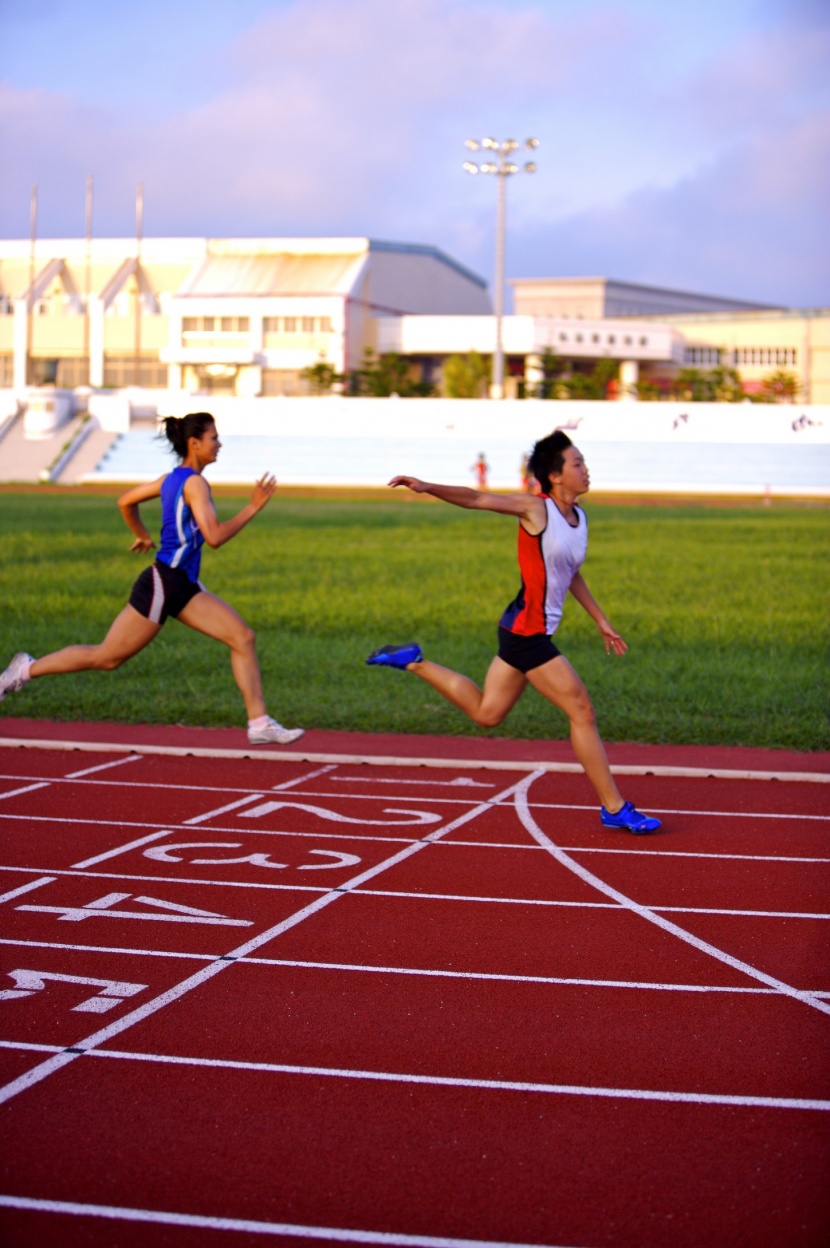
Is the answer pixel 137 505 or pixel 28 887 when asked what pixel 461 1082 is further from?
pixel 137 505

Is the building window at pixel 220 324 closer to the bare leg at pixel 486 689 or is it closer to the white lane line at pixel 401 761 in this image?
the white lane line at pixel 401 761

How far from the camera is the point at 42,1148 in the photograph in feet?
12.4

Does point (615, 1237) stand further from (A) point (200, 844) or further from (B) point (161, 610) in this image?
(B) point (161, 610)

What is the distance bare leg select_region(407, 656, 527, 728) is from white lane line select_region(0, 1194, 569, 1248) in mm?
4105

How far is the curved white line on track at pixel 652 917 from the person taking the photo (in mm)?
5031

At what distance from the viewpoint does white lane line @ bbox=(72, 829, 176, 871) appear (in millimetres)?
6586

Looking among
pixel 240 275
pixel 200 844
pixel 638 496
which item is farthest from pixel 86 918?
pixel 240 275

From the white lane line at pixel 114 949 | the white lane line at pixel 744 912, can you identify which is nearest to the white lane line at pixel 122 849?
the white lane line at pixel 114 949

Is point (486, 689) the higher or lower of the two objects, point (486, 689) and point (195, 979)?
the higher

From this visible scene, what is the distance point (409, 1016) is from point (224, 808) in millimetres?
3181

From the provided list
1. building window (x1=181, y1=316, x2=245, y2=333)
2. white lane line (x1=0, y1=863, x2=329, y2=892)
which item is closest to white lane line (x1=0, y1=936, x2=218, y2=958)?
white lane line (x1=0, y1=863, x2=329, y2=892)

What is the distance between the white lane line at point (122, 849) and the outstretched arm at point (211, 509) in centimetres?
174

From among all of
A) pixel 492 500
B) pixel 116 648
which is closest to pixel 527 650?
pixel 492 500

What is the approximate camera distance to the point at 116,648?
861 cm
